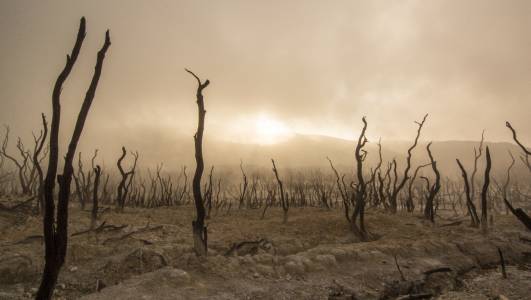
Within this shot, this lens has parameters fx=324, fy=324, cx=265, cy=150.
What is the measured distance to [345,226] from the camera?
10.7 meters

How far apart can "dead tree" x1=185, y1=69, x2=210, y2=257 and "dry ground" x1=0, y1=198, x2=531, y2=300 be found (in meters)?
0.25

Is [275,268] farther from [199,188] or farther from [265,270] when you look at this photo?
[199,188]

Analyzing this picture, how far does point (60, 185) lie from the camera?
3.07 m

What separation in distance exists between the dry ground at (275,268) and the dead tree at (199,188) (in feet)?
0.83

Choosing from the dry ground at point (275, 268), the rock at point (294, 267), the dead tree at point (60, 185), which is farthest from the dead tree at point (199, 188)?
the dead tree at point (60, 185)

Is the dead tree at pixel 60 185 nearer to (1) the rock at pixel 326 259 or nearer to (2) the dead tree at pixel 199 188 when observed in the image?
(2) the dead tree at pixel 199 188

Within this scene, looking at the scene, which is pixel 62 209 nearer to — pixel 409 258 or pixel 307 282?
pixel 307 282

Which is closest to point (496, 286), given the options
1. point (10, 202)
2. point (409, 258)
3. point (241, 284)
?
point (409, 258)

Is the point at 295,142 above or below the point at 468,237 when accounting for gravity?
above

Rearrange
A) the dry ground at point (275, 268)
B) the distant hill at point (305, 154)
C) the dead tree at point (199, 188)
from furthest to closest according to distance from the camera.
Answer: the distant hill at point (305, 154) → the dead tree at point (199, 188) → the dry ground at point (275, 268)

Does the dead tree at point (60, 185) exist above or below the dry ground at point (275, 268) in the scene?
above

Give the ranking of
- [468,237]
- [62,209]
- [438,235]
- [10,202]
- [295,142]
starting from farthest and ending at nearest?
[295,142] < [10,202] < [438,235] < [468,237] < [62,209]

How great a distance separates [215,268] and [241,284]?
0.61m

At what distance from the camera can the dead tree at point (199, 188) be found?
615cm
